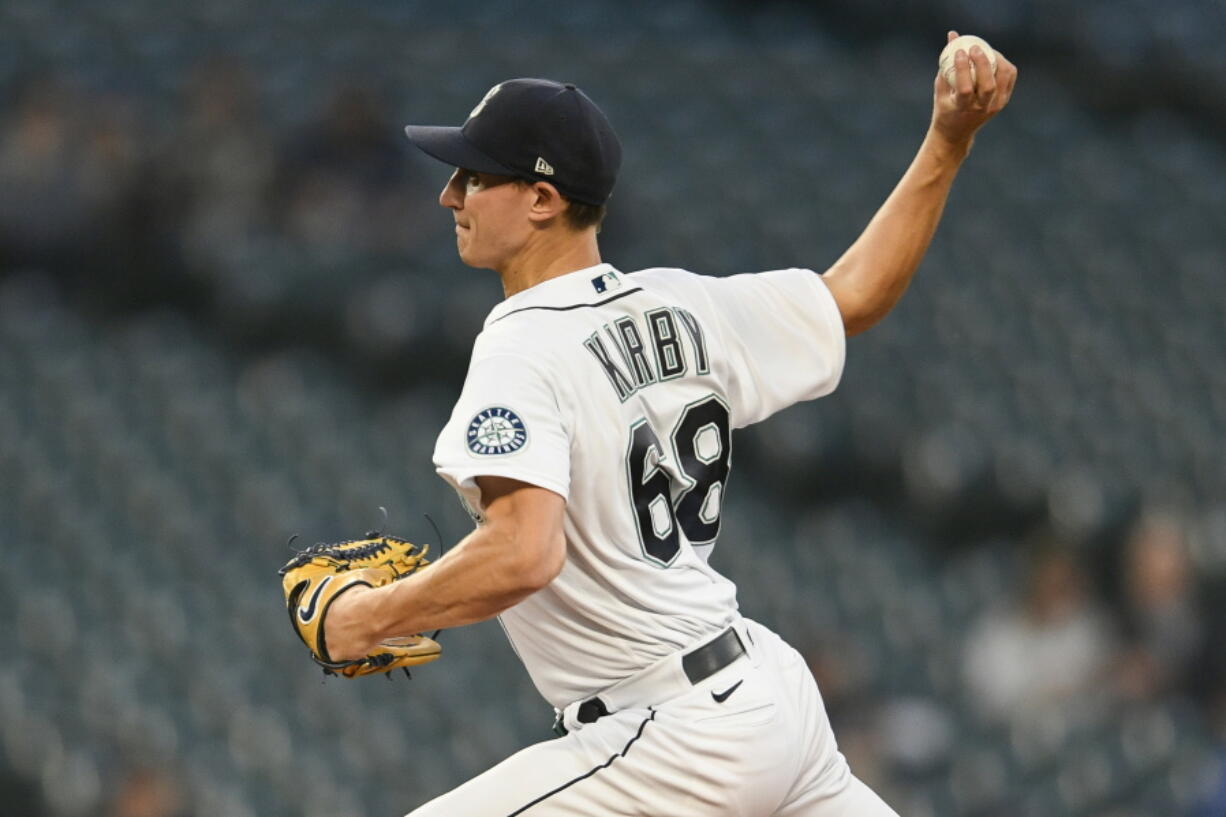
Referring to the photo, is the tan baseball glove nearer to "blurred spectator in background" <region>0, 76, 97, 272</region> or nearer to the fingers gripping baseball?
the fingers gripping baseball

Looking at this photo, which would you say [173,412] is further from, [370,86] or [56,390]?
[370,86]

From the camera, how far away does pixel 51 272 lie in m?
5.75

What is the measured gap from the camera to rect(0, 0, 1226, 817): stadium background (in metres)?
5.26

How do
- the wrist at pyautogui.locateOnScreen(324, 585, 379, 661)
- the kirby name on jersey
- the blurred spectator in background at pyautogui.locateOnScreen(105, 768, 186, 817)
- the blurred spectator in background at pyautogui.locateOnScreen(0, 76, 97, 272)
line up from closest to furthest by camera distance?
the wrist at pyautogui.locateOnScreen(324, 585, 379, 661), the kirby name on jersey, the blurred spectator in background at pyautogui.locateOnScreen(105, 768, 186, 817), the blurred spectator in background at pyautogui.locateOnScreen(0, 76, 97, 272)

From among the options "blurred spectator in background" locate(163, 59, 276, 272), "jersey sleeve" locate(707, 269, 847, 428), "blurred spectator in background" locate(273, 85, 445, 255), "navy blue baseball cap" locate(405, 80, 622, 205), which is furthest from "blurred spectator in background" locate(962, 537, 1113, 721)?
"navy blue baseball cap" locate(405, 80, 622, 205)

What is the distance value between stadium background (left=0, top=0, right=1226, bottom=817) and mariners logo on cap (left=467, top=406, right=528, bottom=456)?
331cm

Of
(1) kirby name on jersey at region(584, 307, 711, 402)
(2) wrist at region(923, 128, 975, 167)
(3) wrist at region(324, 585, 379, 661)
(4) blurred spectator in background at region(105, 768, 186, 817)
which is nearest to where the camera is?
(3) wrist at region(324, 585, 379, 661)

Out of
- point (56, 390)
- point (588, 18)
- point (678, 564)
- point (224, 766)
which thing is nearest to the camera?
point (678, 564)

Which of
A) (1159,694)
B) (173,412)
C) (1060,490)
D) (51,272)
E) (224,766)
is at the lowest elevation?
(1159,694)

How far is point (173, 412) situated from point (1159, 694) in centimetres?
332

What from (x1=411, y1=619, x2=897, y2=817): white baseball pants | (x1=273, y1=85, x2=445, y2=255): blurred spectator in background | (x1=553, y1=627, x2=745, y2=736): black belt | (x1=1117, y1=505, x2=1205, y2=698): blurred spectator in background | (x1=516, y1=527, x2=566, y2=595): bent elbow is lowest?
(x1=1117, y1=505, x2=1205, y2=698): blurred spectator in background

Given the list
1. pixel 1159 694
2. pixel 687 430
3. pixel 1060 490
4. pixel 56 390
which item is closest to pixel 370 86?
pixel 56 390

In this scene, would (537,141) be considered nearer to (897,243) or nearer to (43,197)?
(897,243)

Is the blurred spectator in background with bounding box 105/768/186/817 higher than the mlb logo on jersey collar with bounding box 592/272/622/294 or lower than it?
lower
